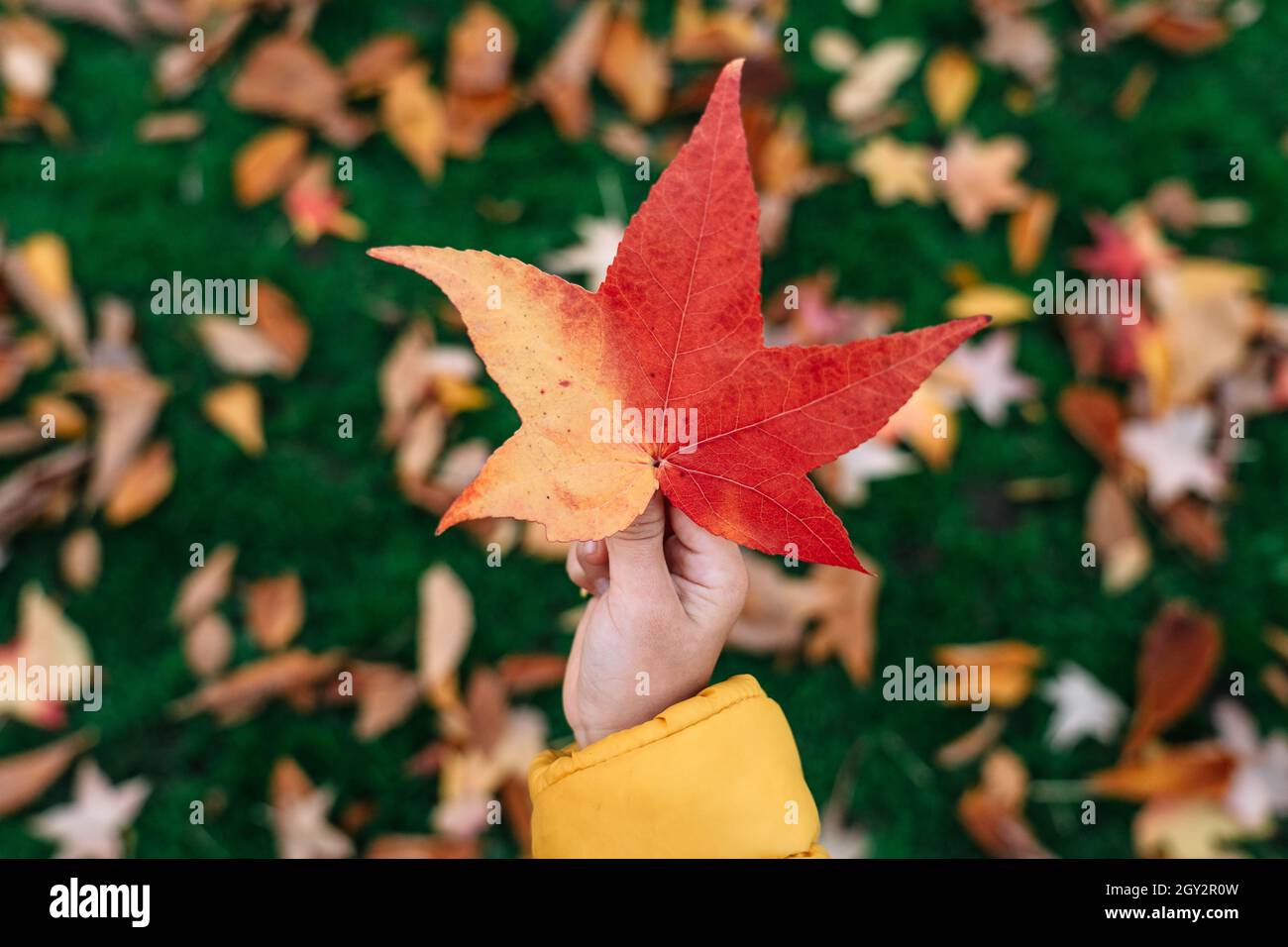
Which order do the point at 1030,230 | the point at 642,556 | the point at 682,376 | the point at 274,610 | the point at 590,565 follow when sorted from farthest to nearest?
1. the point at 1030,230
2. the point at 274,610
3. the point at 590,565
4. the point at 642,556
5. the point at 682,376

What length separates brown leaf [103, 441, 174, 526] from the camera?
1.83 meters

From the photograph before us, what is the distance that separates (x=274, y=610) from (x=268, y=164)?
96 centimetres

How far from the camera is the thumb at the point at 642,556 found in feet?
2.92

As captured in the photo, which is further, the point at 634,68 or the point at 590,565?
the point at 634,68

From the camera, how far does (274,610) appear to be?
1.80m

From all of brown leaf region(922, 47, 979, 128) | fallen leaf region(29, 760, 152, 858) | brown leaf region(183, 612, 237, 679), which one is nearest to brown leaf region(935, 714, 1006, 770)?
brown leaf region(922, 47, 979, 128)

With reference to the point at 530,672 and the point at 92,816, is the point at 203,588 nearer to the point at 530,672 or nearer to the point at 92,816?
the point at 92,816

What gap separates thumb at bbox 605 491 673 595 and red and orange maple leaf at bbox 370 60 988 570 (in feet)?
0.28

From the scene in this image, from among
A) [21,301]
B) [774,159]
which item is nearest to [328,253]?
[21,301]
